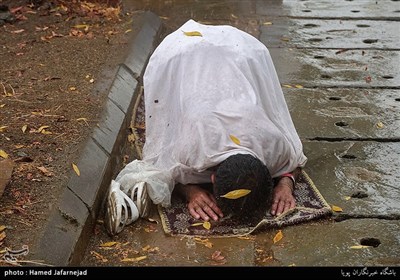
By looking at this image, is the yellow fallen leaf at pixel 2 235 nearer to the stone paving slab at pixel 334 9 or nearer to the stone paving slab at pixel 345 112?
the stone paving slab at pixel 345 112

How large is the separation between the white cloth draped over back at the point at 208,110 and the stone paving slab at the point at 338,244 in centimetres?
55

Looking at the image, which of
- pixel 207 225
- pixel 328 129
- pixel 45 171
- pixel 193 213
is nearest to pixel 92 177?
pixel 45 171

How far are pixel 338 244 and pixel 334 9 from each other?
20.5 feet

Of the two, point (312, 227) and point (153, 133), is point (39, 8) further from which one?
point (312, 227)

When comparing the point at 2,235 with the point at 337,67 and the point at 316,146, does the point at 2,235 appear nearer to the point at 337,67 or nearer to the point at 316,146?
the point at 316,146

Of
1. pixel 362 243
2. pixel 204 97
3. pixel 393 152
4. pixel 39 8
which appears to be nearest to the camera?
pixel 362 243

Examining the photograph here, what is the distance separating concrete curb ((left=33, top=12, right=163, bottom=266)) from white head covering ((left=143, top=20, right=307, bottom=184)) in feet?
1.17

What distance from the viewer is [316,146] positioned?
20.7 ft

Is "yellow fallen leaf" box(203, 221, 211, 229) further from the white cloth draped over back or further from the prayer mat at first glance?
the white cloth draped over back

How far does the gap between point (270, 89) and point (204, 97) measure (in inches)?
21.6

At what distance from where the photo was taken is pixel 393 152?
615 centimetres

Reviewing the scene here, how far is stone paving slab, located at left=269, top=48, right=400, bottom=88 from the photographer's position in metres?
7.80

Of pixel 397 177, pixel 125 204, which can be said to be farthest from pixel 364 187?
pixel 125 204

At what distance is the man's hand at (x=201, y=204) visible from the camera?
5.15m
